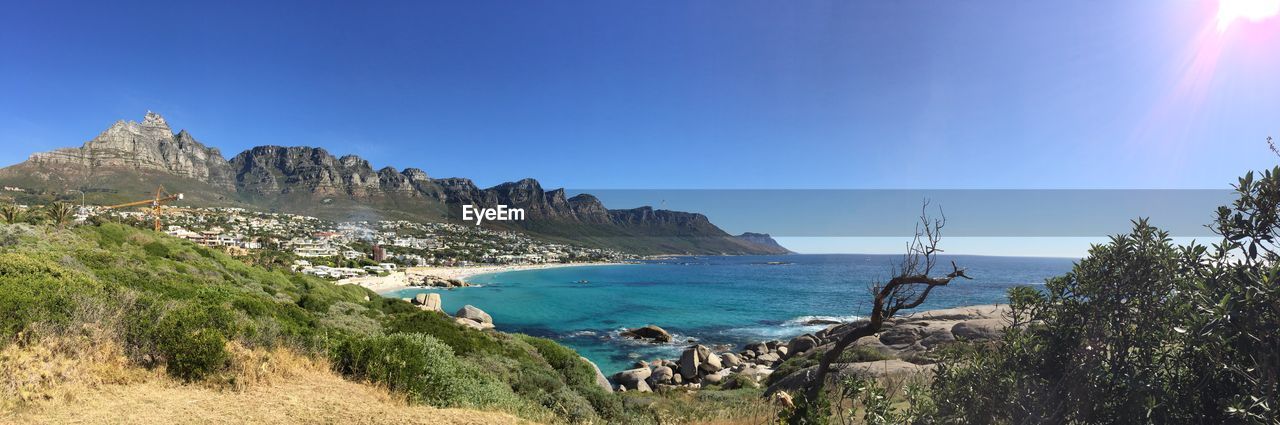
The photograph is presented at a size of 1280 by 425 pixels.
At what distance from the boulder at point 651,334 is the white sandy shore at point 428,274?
39.6 metres

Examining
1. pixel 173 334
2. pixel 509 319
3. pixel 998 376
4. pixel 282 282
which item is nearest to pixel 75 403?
pixel 173 334

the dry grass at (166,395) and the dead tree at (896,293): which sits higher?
the dead tree at (896,293)

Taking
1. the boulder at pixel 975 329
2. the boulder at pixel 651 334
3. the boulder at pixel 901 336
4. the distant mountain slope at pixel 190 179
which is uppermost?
the distant mountain slope at pixel 190 179

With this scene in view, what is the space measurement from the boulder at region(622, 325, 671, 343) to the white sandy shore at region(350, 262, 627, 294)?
130 ft

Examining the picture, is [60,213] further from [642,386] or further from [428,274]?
[428,274]

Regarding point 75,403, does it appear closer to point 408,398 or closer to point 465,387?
point 408,398

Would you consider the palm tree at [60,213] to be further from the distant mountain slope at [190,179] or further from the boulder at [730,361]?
the distant mountain slope at [190,179]

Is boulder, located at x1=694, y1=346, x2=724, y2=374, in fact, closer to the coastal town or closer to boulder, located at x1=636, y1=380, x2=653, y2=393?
boulder, located at x1=636, y1=380, x2=653, y2=393

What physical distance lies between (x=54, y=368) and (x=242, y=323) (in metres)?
2.88

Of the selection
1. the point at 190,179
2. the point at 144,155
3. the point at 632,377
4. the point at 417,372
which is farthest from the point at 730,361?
the point at 144,155

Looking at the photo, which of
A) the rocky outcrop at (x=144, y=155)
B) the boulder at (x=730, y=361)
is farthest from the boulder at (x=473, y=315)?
the rocky outcrop at (x=144, y=155)

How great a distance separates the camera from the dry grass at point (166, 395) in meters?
5.69

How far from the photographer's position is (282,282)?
1045 inches

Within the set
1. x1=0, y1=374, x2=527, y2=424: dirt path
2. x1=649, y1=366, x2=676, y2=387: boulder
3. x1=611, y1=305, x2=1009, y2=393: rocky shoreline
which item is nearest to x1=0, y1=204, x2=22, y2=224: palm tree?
x1=0, y1=374, x2=527, y2=424: dirt path
